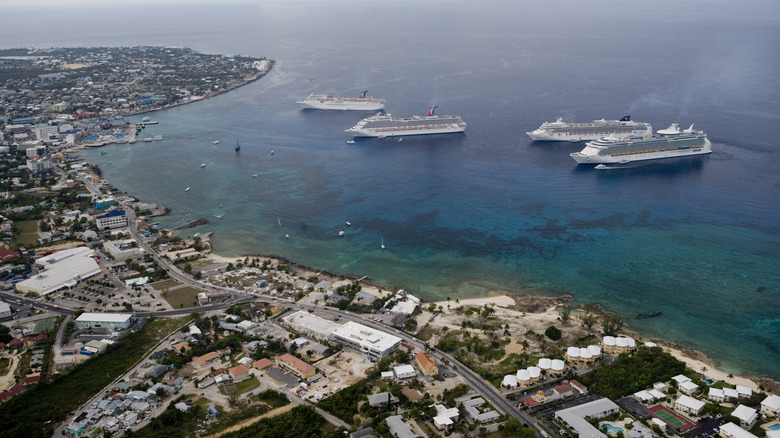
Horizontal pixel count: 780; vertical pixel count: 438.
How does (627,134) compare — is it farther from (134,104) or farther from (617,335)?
(134,104)

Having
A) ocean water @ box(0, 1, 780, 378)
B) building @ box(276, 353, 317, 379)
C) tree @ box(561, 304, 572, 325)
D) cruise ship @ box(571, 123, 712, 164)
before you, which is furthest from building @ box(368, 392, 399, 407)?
cruise ship @ box(571, 123, 712, 164)

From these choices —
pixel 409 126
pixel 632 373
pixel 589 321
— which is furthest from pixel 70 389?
pixel 409 126

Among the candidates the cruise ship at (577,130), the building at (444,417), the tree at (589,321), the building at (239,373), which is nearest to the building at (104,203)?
the building at (239,373)

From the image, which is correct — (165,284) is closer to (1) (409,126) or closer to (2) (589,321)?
(2) (589,321)

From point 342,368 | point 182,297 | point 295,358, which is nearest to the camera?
point 295,358

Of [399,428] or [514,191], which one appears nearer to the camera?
[399,428]

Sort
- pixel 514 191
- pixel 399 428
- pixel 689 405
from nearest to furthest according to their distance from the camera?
pixel 399 428 → pixel 689 405 → pixel 514 191

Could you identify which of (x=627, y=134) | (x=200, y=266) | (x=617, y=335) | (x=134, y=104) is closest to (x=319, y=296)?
(x=200, y=266)
